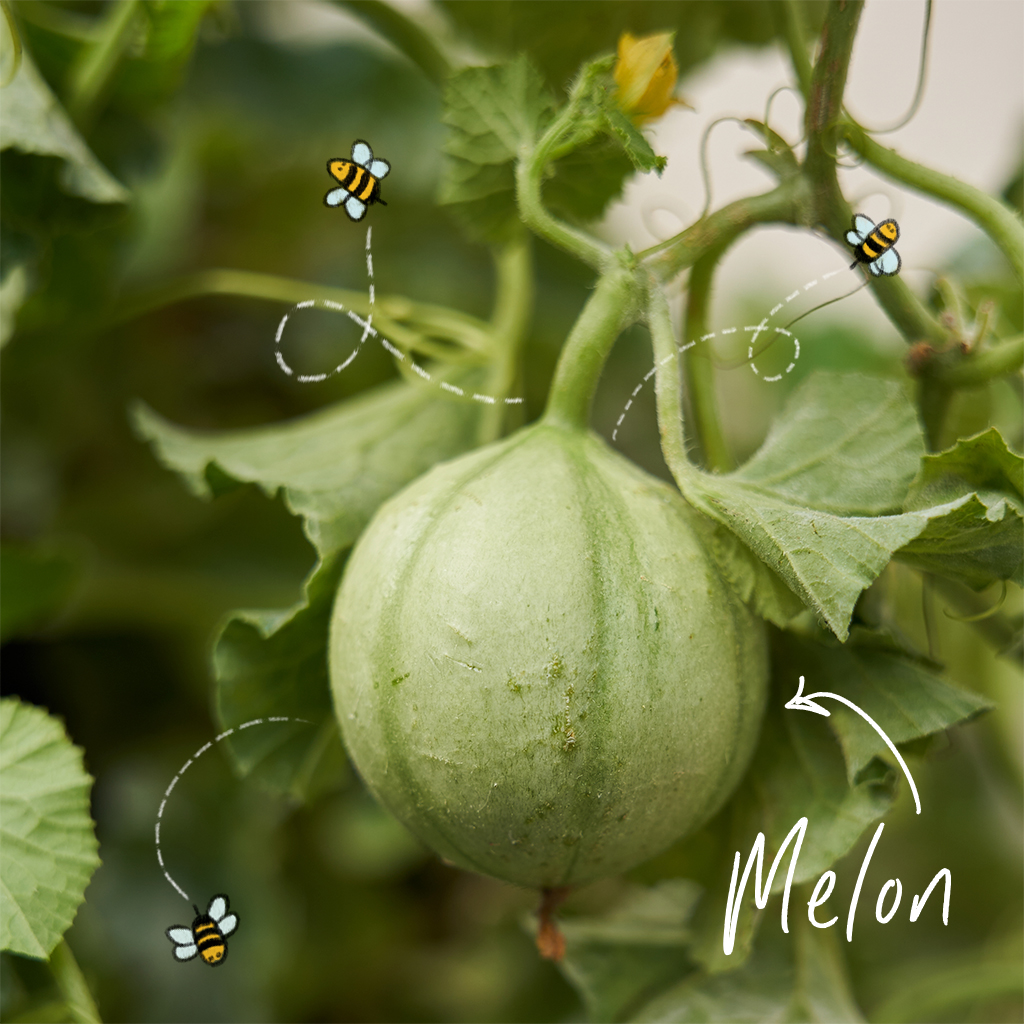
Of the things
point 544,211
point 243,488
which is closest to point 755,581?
point 544,211

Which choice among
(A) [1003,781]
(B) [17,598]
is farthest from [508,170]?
(A) [1003,781]

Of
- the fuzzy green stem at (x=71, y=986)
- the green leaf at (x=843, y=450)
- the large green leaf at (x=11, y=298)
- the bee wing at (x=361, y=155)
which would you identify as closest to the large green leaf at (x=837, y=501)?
the green leaf at (x=843, y=450)

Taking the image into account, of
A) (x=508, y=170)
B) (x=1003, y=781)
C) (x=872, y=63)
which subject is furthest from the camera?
(x=1003, y=781)

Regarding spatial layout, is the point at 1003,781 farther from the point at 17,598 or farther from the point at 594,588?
the point at 17,598

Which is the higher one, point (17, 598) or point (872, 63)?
point (872, 63)

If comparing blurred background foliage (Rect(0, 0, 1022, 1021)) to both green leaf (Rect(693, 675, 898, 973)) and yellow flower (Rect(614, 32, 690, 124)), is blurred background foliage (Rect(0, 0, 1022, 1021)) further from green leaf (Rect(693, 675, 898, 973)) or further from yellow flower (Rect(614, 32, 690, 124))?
yellow flower (Rect(614, 32, 690, 124))
